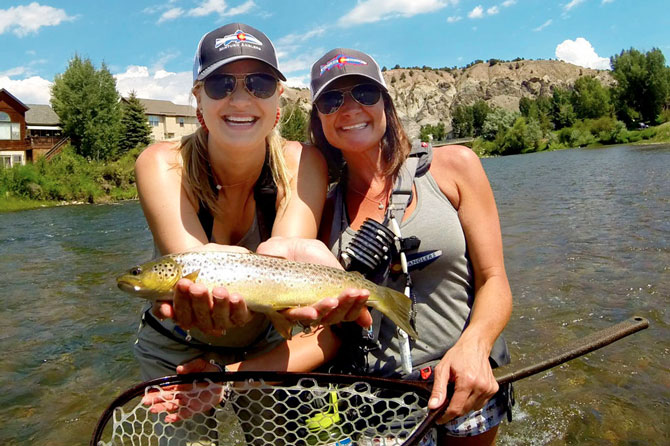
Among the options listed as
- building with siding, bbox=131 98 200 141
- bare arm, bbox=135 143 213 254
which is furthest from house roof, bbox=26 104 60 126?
bare arm, bbox=135 143 213 254

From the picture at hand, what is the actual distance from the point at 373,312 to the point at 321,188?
34.3 inches

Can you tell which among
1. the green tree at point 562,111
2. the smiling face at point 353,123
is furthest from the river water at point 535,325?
the green tree at point 562,111

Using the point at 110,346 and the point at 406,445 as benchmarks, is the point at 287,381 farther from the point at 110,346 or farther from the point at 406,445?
the point at 110,346

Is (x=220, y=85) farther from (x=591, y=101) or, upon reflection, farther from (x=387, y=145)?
(x=591, y=101)

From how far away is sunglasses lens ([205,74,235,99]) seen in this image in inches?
126

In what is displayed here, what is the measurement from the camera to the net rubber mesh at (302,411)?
9.62ft

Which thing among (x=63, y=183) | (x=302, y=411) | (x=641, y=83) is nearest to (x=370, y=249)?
(x=302, y=411)

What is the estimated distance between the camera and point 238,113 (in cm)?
322

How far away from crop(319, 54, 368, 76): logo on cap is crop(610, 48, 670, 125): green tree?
9555 cm

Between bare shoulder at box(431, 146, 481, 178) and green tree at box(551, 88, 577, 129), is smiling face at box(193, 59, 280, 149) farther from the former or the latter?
green tree at box(551, 88, 577, 129)

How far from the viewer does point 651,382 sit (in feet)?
19.3

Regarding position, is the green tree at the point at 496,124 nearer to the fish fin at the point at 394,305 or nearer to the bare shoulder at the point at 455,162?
the bare shoulder at the point at 455,162

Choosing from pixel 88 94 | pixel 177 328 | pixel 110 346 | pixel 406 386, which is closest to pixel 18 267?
pixel 110 346

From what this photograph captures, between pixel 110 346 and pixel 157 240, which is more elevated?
pixel 157 240
